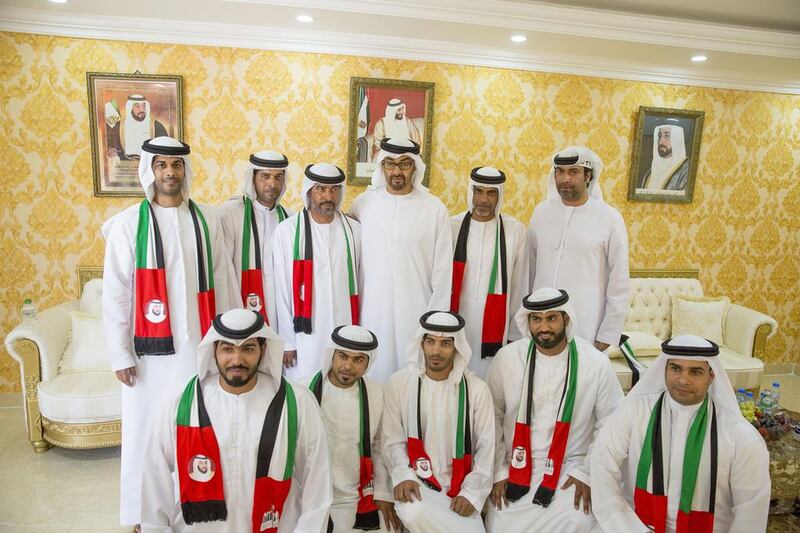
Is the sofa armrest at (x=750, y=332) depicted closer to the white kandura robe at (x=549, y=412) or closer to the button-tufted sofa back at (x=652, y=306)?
the button-tufted sofa back at (x=652, y=306)

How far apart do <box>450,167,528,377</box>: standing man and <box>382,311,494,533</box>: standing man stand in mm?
617

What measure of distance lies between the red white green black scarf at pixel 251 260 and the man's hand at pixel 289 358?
0.84 feet

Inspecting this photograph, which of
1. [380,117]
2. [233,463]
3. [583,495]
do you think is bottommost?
[583,495]

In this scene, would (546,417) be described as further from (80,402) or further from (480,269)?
(80,402)

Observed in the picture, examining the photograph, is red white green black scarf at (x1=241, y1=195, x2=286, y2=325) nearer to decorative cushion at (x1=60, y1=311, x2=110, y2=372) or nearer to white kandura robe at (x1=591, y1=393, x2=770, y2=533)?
decorative cushion at (x1=60, y1=311, x2=110, y2=372)

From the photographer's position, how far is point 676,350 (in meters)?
2.38

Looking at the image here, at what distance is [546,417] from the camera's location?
2865mm

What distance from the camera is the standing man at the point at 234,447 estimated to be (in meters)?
2.19

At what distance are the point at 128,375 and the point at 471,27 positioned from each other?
3442mm

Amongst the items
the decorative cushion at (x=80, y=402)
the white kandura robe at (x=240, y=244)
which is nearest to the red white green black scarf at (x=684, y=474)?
the white kandura robe at (x=240, y=244)

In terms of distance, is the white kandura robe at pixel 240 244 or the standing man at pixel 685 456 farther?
the white kandura robe at pixel 240 244

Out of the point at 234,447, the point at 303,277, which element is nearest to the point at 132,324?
the point at 303,277

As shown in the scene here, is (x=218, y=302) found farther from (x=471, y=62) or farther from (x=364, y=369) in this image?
(x=471, y=62)

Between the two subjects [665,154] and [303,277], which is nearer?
[303,277]
